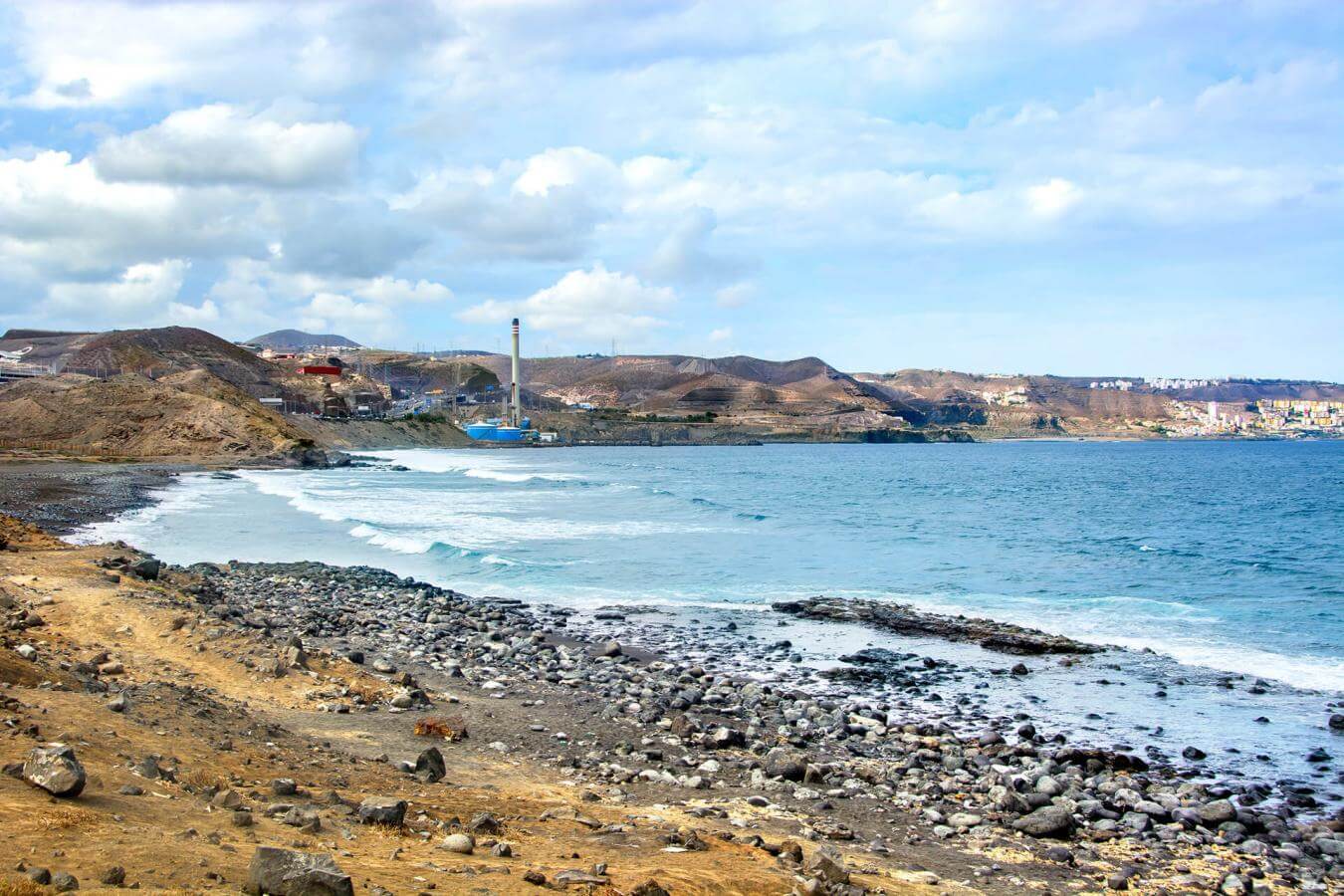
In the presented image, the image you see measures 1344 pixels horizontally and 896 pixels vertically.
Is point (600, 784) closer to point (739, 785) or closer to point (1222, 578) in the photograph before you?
point (739, 785)

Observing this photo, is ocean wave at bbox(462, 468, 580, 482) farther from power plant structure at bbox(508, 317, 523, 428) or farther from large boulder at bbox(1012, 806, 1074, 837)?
power plant structure at bbox(508, 317, 523, 428)

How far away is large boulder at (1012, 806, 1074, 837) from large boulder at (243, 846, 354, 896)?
7.00 metres

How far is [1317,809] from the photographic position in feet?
35.0

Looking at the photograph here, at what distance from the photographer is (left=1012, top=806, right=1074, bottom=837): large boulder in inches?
377

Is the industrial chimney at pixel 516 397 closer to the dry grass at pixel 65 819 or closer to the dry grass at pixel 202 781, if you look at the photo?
the dry grass at pixel 202 781

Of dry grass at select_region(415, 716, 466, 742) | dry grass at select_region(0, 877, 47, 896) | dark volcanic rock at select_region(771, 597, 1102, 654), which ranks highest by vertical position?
A: dry grass at select_region(0, 877, 47, 896)

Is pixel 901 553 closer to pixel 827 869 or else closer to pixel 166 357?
pixel 827 869

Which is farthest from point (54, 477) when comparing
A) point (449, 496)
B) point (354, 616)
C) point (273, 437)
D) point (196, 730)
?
point (196, 730)

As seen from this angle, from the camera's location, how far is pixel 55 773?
20.2ft

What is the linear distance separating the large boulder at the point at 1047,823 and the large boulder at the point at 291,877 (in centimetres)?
700

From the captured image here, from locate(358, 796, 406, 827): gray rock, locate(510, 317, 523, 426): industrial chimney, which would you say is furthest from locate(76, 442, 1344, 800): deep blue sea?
locate(510, 317, 523, 426): industrial chimney

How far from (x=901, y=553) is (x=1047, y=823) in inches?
1028

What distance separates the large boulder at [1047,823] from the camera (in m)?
9.59

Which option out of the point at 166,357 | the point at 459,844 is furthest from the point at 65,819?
the point at 166,357
